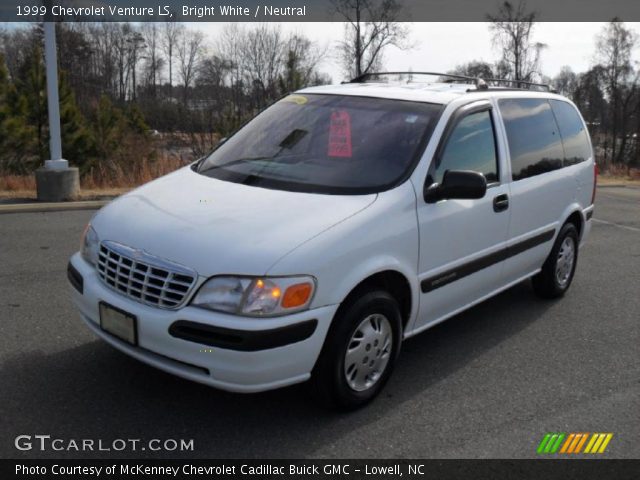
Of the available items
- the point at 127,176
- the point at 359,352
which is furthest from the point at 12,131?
the point at 359,352

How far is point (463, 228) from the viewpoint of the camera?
4.22 metres

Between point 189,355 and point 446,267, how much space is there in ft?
5.80

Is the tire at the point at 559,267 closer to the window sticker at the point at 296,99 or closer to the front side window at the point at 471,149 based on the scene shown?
the front side window at the point at 471,149

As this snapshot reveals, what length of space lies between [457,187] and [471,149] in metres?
0.64

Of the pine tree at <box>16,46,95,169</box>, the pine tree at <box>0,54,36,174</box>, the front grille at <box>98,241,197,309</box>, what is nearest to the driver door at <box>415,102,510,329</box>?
the front grille at <box>98,241,197,309</box>

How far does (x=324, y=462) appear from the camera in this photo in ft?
10.5

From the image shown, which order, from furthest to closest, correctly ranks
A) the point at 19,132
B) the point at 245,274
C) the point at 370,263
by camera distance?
the point at 19,132
the point at 370,263
the point at 245,274

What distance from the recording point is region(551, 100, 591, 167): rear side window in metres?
5.74

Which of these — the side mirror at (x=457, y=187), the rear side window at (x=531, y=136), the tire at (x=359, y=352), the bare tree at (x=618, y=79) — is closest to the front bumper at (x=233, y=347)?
the tire at (x=359, y=352)

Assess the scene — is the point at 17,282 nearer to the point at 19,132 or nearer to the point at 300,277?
the point at 300,277

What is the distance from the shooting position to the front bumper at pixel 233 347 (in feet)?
10.2

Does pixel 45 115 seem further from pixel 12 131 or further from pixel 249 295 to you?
pixel 249 295

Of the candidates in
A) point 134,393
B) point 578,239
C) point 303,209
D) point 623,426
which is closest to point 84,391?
point 134,393

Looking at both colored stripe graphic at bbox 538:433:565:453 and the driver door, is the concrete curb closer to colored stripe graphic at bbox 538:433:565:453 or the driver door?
the driver door
